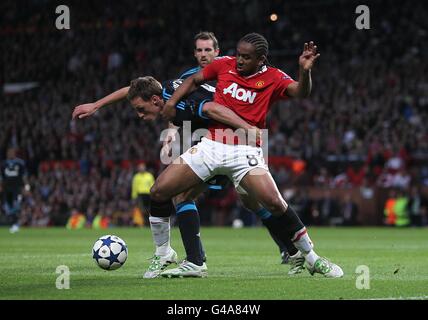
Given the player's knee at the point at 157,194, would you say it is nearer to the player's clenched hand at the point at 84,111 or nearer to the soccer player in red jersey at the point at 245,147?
the soccer player in red jersey at the point at 245,147

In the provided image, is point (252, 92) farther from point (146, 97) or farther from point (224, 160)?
point (146, 97)

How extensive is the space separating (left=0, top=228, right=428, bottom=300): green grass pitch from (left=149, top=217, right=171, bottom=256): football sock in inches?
14.0

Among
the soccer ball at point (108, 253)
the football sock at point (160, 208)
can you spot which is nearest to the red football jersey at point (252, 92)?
the football sock at point (160, 208)

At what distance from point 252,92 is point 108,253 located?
226 centimetres

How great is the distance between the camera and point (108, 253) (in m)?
9.50

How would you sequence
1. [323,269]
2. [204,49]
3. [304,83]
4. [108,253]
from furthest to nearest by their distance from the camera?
[204,49]
[108,253]
[323,269]
[304,83]

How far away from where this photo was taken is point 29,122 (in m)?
32.3

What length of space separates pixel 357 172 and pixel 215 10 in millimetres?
11729

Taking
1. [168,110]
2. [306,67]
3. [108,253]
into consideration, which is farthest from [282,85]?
[108,253]

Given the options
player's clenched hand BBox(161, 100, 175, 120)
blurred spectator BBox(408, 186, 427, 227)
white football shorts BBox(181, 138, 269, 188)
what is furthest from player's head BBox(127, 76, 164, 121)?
blurred spectator BBox(408, 186, 427, 227)

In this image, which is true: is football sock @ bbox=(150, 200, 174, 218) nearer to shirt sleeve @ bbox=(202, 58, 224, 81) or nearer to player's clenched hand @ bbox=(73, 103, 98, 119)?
player's clenched hand @ bbox=(73, 103, 98, 119)

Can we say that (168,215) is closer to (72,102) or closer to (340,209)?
(340,209)

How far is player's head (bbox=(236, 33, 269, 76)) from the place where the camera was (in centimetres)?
859

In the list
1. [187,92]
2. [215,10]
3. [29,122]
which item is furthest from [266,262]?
[215,10]
